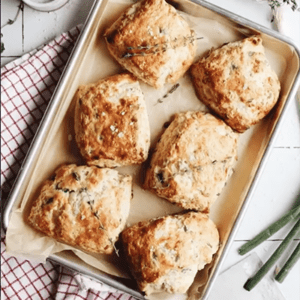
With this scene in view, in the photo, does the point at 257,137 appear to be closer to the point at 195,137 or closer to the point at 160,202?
the point at 195,137

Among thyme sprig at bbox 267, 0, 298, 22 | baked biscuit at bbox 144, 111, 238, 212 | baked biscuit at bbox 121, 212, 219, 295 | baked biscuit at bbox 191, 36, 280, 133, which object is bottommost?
baked biscuit at bbox 121, 212, 219, 295

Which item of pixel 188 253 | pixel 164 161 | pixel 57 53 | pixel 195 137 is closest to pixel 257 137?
pixel 195 137

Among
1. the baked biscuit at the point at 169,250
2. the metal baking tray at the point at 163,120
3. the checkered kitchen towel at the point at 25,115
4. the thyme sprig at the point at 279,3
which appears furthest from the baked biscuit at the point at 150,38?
the baked biscuit at the point at 169,250

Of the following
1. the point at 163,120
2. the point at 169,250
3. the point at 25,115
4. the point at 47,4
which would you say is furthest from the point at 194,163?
the point at 47,4

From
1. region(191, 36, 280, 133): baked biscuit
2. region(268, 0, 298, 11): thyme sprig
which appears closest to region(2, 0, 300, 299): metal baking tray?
region(191, 36, 280, 133): baked biscuit

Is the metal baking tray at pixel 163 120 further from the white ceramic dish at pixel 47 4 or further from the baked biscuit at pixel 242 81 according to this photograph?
the white ceramic dish at pixel 47 4

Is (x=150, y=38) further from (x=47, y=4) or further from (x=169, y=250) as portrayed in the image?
(x=169, y=250)

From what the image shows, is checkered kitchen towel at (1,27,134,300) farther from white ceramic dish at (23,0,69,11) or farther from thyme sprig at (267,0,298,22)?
thyme sprig at (267,0,298,22)
